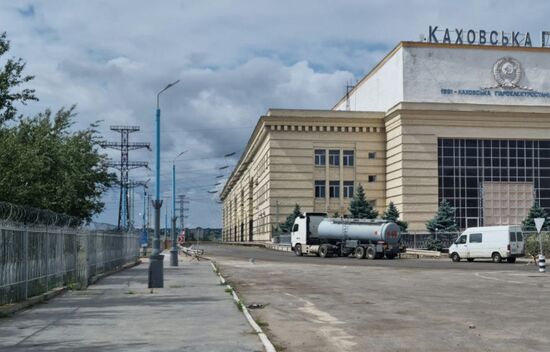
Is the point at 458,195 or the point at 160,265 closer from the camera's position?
the point at 160,265

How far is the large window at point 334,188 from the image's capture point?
282ft

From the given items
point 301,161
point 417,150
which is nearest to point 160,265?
point 417,150

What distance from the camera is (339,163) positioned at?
282 ft

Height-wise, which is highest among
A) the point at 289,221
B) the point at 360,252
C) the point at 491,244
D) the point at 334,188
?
the point at 334,188

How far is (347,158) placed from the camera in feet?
282

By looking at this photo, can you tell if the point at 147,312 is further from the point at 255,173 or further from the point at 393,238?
the point at 255,173

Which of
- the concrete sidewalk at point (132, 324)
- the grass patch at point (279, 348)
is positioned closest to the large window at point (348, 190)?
the concrete sidewalk at point (132, 324)

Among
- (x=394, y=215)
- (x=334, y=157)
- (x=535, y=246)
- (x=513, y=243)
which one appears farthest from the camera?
(x=334, y=157)

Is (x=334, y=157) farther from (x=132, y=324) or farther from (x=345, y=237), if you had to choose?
(x=132, y=324)

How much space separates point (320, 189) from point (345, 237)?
30.1 meters

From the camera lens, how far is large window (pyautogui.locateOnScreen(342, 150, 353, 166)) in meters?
85.9

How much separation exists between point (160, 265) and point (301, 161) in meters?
63.6

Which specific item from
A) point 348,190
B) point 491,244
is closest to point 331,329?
point 491,244

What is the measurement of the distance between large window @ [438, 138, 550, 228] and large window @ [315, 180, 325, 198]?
1438 centimetres
